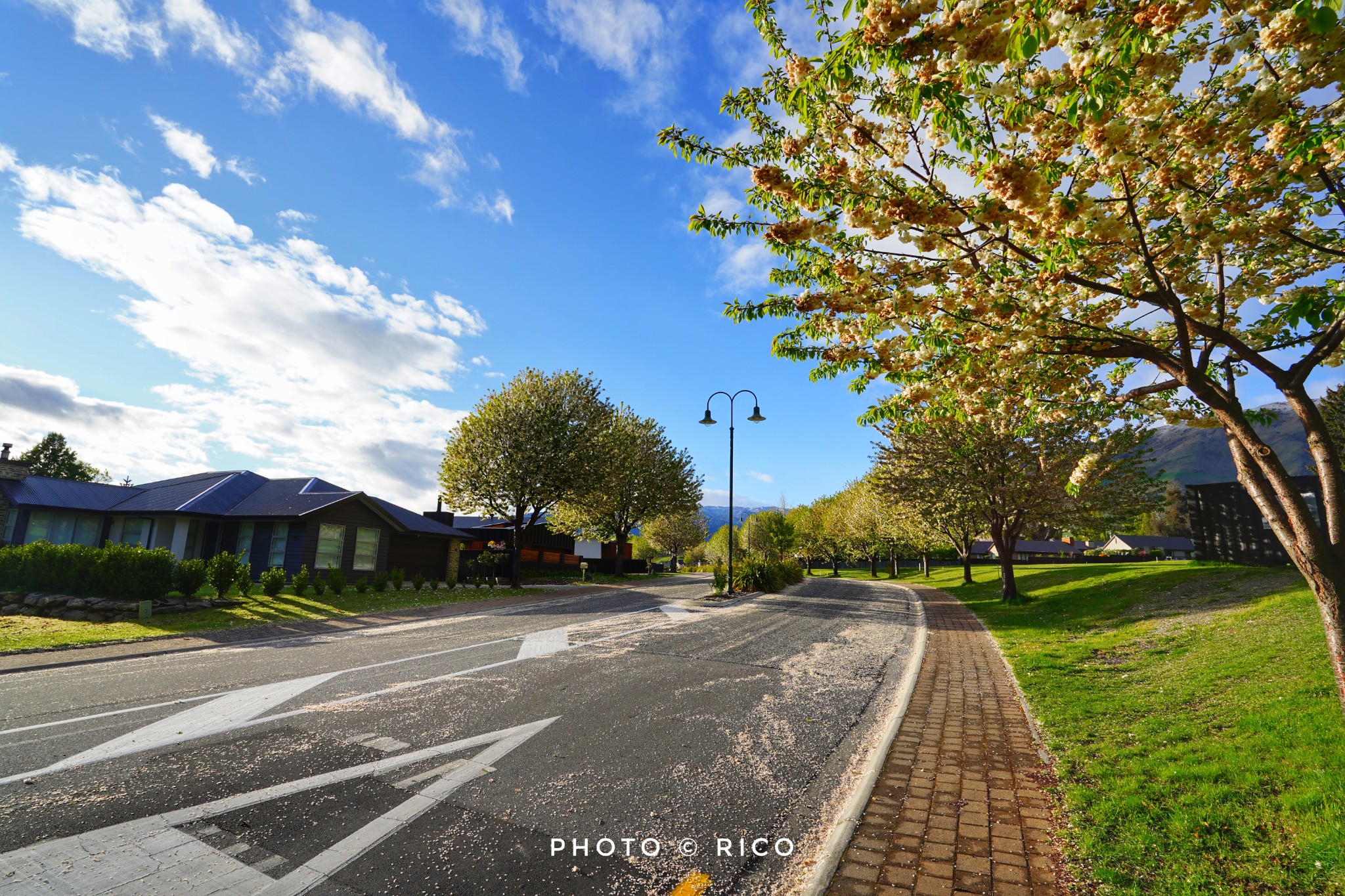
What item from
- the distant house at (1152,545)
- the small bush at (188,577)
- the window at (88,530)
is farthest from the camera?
the distant house at (1152,545)

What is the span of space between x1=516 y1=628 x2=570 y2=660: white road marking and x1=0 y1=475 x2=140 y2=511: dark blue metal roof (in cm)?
2690

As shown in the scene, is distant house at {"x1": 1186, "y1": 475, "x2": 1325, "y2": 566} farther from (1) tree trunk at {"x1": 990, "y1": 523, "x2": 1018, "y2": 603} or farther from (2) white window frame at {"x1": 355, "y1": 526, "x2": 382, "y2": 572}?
(2) white window frame at {"x1": 355, "y1": 526, "x2": 382, "y2": 572}

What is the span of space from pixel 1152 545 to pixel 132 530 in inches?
4489

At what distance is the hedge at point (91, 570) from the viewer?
15.7 metres

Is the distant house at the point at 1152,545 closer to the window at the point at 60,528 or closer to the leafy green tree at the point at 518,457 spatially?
the leafy green tree at the point at 518,457

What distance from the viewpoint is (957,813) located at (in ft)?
14.8

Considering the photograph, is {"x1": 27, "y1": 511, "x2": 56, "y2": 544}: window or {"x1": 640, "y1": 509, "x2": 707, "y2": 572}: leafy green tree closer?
{"x1": 27, "y1": 511, "x2": 56, "y2": 544}: window

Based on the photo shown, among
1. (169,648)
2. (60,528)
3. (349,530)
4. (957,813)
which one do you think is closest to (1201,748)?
(957,813)

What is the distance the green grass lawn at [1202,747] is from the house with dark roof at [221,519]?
2659 cm

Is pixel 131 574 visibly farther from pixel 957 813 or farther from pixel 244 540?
pixel 957 813

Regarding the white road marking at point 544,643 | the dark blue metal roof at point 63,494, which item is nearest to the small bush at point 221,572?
the white road marking at point 544,643

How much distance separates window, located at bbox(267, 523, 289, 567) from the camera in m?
25.1

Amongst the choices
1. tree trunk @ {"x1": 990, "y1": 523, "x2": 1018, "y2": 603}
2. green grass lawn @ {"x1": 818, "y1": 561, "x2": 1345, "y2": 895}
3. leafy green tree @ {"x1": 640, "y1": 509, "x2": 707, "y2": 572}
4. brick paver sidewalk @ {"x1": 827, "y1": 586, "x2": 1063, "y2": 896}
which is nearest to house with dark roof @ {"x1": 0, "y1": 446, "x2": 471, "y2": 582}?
brick paver sidewalk @ {"x1": 827, "y1": 586, "x2": 1063, "y2": 896}

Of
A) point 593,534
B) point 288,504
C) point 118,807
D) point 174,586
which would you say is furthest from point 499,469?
point 118,807
